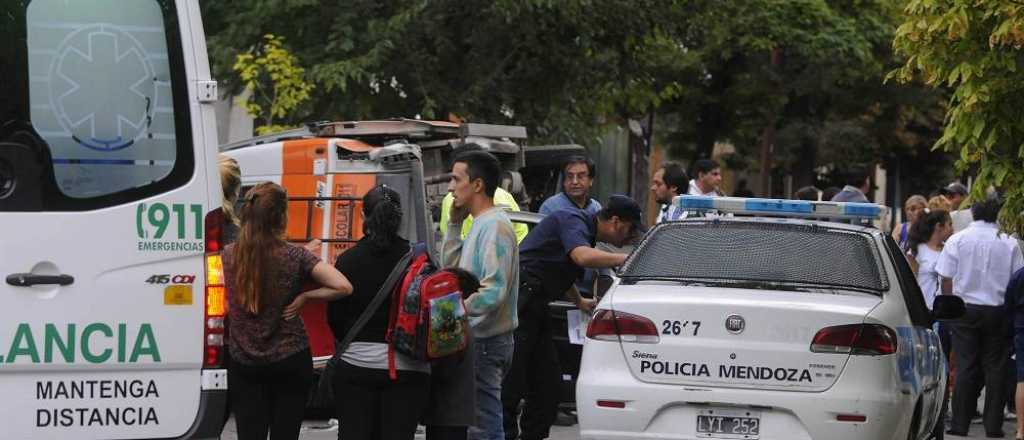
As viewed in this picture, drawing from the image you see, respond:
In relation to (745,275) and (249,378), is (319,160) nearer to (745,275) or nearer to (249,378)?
(745,275)

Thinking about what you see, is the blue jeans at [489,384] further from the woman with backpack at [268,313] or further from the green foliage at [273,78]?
the green foliage at [273,78]

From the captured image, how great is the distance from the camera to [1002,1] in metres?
10.5

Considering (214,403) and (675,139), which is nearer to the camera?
(214,403)

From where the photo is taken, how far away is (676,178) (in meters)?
14.2

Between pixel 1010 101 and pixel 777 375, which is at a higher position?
pixel 1010 101

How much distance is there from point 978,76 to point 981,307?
334 centimetres

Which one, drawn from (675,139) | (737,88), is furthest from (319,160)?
(675,139)

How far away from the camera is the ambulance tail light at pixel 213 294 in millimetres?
6747

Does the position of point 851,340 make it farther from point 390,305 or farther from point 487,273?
point 390,305

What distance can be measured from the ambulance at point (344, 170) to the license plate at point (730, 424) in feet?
12.9

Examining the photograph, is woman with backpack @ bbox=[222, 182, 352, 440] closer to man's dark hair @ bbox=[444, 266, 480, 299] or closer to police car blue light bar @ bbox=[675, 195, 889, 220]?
man's dark hair @ bbox=[444, 266, 480, 299]

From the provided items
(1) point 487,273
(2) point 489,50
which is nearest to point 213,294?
(1) point 487,273

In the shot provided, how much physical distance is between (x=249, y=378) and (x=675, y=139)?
96.1ft

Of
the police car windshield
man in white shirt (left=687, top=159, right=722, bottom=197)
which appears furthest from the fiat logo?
man in white shirt (left=687, top=159, right=722, bottom=197)
